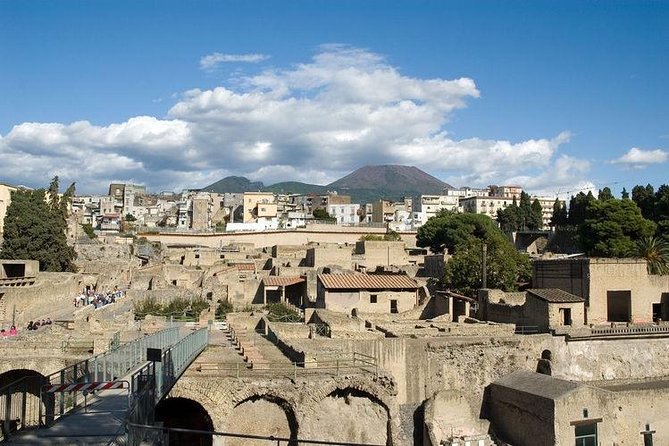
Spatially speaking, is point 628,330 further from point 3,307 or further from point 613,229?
point 3,307

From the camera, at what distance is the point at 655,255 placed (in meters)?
41.4

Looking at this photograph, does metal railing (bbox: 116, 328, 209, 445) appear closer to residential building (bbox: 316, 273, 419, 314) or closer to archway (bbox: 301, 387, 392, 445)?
archway (bbox: 301, 387, 392, 445)

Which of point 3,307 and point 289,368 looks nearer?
point 289,368

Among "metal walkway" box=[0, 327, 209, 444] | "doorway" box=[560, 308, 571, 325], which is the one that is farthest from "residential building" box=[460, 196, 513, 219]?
"metal walkway" box=[0, 327, 209, 444]

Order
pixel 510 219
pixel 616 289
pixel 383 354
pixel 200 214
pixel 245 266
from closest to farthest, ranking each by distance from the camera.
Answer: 1. pixel 383 354
2. pixel 616 289
3. pixel 245 266
4. pixel 510 219
5. pixel 200 214

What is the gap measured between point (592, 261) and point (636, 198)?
1819 inches

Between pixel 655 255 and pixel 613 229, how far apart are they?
45.9 feet

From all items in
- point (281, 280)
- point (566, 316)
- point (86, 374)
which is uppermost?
point (281, 280)

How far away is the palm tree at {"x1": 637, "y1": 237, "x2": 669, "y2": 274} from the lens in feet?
133

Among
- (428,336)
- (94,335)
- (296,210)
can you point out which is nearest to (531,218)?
(296,210)

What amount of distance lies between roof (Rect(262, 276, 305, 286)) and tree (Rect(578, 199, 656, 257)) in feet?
81.8

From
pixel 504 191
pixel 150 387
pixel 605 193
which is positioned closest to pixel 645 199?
pixel 605 193

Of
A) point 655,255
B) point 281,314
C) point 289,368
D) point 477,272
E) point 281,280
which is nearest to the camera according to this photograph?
point 289,368

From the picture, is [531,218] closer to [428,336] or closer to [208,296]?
[208,296]
